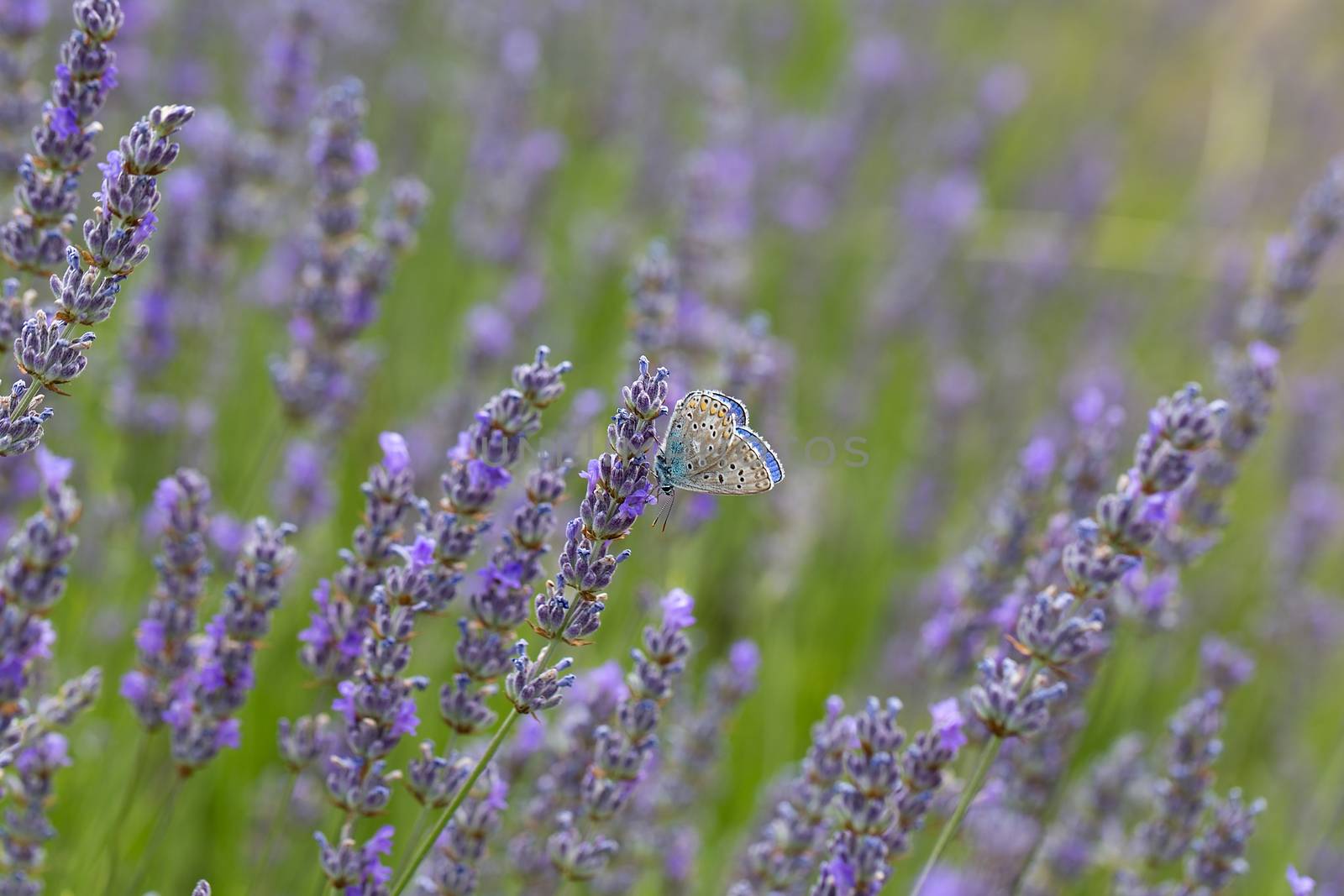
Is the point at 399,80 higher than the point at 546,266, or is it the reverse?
the point at 399,80

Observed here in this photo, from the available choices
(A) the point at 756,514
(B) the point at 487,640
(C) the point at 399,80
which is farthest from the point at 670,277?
(C) the point at 399,80

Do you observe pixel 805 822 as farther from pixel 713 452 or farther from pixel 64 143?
pixel 64 143

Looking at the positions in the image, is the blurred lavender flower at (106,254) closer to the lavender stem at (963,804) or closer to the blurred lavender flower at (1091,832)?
the lavender stem at (963,804)

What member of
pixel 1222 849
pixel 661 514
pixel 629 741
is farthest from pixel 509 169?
pixel 1222 849

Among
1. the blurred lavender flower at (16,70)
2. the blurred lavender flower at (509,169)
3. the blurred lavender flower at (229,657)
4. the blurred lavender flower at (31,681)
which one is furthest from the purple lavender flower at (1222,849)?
the blurred lavender flower at (509,169)

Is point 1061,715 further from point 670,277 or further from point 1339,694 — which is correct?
point 1339,694

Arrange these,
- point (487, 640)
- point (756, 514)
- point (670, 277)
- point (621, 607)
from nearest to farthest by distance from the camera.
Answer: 1. point (487, 640)
2. point (670, 277)
3. point (621, 607)
4. point (756, 514)

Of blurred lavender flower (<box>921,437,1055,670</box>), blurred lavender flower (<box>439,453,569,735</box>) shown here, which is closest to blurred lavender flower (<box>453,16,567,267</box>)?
blurred lavender flower (<box>921,437,1055,670</box>)

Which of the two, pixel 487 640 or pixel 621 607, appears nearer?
pixel 487 640
